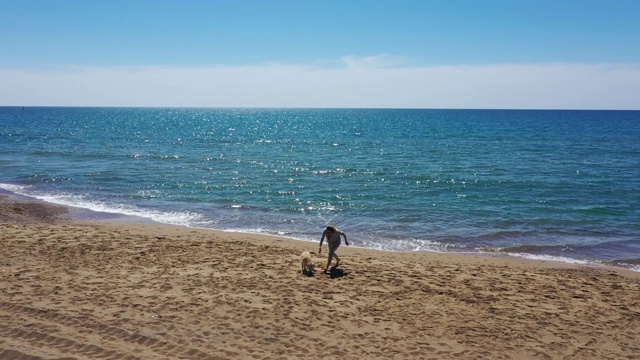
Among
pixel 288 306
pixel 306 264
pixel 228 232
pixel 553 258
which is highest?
pixel 306 264

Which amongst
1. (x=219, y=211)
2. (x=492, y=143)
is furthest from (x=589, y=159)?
(x=219, y=211)

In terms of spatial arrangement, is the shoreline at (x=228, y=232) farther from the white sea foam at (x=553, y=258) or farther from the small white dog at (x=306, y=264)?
the small white dog at (x=306, y=264)

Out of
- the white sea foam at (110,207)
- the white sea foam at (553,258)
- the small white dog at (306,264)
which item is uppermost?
the small white dog at (306,264)

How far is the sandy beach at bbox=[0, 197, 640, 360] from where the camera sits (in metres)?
8.71

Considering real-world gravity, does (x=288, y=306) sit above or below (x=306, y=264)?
below

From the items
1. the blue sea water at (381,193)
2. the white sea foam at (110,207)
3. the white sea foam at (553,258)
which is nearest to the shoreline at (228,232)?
the white sea foam at (553,258)

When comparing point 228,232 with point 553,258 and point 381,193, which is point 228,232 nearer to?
point 381,193

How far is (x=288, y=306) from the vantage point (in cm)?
1039

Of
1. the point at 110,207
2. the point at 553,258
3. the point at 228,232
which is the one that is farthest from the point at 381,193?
the point at 110,207

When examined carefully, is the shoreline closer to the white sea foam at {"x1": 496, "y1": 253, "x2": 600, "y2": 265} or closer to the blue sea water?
the white sea foam at {"x1": 496, "y1": 253, "x2": 600, "y2": 265}

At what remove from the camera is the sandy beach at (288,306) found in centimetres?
871

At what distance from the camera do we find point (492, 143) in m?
59.3

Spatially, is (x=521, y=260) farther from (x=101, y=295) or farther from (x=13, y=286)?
(x=13, y=286)

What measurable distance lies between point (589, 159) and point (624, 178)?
11156 millimetres
